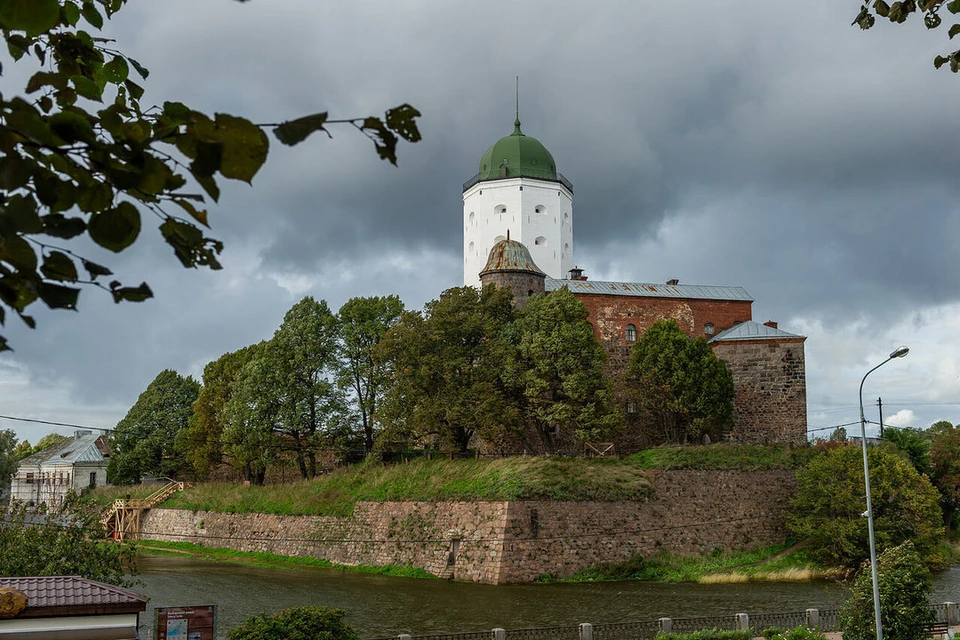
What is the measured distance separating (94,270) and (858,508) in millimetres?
32789

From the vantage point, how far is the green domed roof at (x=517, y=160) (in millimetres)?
60562

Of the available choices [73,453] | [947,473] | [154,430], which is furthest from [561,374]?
[73,453]

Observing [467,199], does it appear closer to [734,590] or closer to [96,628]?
[734,590]

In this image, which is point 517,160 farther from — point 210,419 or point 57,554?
point 57,554

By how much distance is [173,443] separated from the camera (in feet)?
179

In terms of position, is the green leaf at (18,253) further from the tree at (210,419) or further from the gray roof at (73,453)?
the gray roof at (73,453)

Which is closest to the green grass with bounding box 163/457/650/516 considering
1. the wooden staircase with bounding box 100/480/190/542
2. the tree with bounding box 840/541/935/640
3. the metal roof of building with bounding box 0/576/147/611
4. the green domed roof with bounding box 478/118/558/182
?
the wooden staircase with bounding box 100/480/190/542

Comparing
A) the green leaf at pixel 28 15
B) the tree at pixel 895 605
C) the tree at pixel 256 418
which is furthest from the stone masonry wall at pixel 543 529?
the green leaf at pixel 28 15

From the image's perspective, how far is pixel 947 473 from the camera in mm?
45156

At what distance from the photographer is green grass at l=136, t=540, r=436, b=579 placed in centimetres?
3256

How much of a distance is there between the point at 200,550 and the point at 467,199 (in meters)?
31.1

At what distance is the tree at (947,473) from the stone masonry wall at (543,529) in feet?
43.2

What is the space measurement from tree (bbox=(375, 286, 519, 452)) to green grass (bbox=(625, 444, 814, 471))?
19.4 feet

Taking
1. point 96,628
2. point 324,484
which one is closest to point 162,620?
point 96,628
